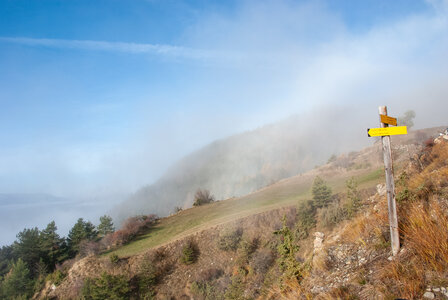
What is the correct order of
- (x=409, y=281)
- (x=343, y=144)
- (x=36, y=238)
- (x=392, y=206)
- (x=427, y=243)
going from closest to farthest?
(x=409, y=281) → (x=427, y=243) → (x=392, y=206) → (x=36, y=238) → (x=343, y=144)

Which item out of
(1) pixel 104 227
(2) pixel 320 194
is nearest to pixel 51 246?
(1) pixel 104 227

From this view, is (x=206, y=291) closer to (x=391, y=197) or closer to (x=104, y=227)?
(x=391, y=197)

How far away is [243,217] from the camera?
19922 millimetres

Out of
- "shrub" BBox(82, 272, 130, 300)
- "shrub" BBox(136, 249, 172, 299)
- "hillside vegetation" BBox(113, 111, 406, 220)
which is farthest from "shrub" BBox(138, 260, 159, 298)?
"hillside vegetation" BBox(113, 111, 406, 220)

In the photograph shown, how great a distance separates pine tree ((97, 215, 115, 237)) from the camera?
2748cm

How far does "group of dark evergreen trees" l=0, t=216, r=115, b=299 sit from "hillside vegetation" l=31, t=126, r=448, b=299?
2229mm

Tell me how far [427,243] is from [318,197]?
43.4ft

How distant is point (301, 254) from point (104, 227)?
77.0 feet

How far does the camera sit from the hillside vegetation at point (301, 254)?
4.75 m

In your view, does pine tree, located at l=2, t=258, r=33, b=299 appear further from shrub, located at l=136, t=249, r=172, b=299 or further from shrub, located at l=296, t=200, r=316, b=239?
shrub, located at l=296, t=200, r=316, b=239

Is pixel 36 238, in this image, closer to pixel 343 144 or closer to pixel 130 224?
pixel 130 224

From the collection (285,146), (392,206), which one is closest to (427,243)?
(392,206)

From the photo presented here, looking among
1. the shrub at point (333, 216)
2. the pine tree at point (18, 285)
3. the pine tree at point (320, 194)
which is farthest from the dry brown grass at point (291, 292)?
the pine tree at point (18, 285)

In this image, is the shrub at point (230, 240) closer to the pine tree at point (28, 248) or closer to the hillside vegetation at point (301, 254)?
the hillside vegetation at point (301, 254)
